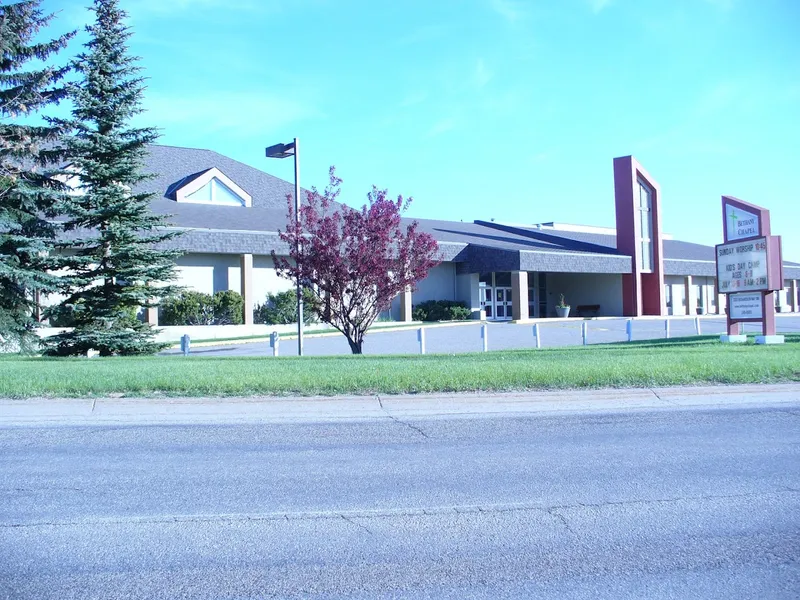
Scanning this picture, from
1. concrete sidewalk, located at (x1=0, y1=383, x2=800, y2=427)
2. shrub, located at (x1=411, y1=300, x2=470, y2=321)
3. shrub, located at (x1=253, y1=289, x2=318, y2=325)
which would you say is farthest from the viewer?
shrub, located at (x1=411, y1=300, x2=470, y2=321)

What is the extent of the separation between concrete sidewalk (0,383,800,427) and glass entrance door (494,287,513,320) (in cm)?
3239

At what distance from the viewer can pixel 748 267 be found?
2183 cm

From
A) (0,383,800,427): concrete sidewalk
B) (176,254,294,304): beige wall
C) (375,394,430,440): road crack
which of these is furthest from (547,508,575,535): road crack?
(176,254,294,304): beige wall

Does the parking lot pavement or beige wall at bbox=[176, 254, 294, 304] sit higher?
beige wall at bbox=[176, 254, 294, 304]

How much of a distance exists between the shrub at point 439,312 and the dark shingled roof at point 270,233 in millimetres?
2592

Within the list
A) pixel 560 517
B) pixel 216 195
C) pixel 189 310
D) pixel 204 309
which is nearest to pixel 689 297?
pixel 216 195

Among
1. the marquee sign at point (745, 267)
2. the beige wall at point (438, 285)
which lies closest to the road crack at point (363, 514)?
the marquee sign at point (745, 267)

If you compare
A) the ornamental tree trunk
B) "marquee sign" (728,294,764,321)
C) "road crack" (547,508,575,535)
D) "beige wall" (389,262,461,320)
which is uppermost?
"beige wall" (389,262,461,320)

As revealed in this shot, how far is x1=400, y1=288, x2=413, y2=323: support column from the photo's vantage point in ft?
128

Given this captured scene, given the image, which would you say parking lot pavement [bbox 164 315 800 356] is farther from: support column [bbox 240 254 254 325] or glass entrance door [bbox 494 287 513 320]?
glass entrance door [bbox 494 287 513 320]

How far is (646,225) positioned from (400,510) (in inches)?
1681

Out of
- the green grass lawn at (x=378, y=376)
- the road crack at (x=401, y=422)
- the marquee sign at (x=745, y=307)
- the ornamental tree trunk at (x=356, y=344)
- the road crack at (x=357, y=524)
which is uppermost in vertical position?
the marquee sign at (x=745, y=307)

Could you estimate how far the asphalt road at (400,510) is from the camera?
4.70 m

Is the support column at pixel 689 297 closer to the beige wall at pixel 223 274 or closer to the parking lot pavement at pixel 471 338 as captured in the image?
the parking lot pavement at pixel 471 338
